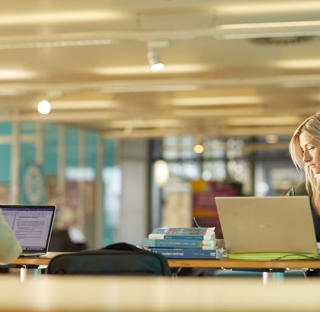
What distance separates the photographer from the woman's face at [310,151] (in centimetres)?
438

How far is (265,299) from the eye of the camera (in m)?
1.16

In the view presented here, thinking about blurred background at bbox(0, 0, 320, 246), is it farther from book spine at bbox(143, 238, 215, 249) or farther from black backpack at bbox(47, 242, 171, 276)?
black backpack at bbox(47, 242, 171, 276)

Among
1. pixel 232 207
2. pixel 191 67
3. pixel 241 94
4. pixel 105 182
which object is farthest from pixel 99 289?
pixel 105 182

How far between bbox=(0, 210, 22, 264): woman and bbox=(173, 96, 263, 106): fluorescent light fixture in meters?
9.73

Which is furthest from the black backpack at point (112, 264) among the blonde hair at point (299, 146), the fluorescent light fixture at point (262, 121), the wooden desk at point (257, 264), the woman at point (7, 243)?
the fluorescent light fixture at point (262, 121)

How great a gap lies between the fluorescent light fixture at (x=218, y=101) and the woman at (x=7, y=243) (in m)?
9.73

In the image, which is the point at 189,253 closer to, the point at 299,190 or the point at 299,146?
the point at 299,190

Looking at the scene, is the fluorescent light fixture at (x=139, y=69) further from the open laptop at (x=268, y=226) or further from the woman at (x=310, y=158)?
the open laptop at (x=268, y=226)

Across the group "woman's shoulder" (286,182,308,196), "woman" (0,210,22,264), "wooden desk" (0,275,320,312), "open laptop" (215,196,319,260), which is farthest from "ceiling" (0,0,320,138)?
"wooden desk" (0,275,320,312)

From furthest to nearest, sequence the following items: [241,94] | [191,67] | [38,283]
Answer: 1. [241,94]
2. [191,67]
3. [38,283]

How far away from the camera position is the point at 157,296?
46.0 inches

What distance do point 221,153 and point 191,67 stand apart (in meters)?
8.36

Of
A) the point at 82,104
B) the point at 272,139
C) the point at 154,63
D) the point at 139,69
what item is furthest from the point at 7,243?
the point at 272,139

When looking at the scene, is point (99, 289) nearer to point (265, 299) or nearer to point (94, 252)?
point (265, 299)
